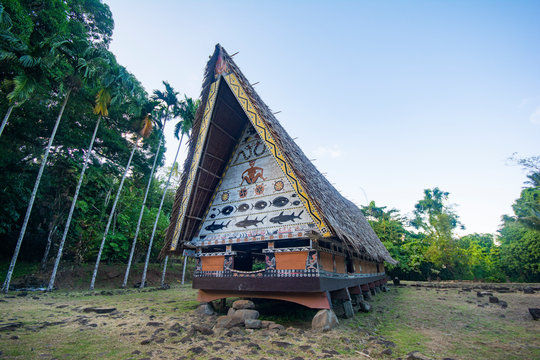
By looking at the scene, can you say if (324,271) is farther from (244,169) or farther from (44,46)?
(44,46)

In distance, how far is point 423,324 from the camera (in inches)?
211

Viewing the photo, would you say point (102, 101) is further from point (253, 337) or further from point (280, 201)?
point (253, 337)

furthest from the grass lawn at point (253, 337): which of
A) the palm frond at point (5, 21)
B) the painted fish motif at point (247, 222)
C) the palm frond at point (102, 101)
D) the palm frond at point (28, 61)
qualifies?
the palm frond at point (102, 101)

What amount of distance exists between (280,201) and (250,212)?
0.90 m

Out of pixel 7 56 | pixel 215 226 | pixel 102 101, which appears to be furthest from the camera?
pixel 102 101

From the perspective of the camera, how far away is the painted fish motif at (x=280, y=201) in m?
5.84

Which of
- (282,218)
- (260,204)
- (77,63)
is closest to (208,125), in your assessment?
(260,204)

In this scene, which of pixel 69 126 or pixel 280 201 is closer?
pixel 280 201

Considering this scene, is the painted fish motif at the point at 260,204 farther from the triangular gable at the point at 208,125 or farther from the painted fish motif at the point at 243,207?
the triangular gable at the point at 208,125

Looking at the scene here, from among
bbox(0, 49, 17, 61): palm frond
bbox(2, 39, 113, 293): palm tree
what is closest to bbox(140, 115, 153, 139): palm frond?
bbox(2, 39, 113, 293): palm tree

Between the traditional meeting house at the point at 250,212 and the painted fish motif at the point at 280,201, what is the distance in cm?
3

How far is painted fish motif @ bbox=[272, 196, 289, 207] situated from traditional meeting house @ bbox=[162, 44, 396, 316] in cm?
3

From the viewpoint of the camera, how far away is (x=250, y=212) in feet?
20.4

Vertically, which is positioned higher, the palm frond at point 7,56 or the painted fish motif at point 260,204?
the palm frond at point 7,56
